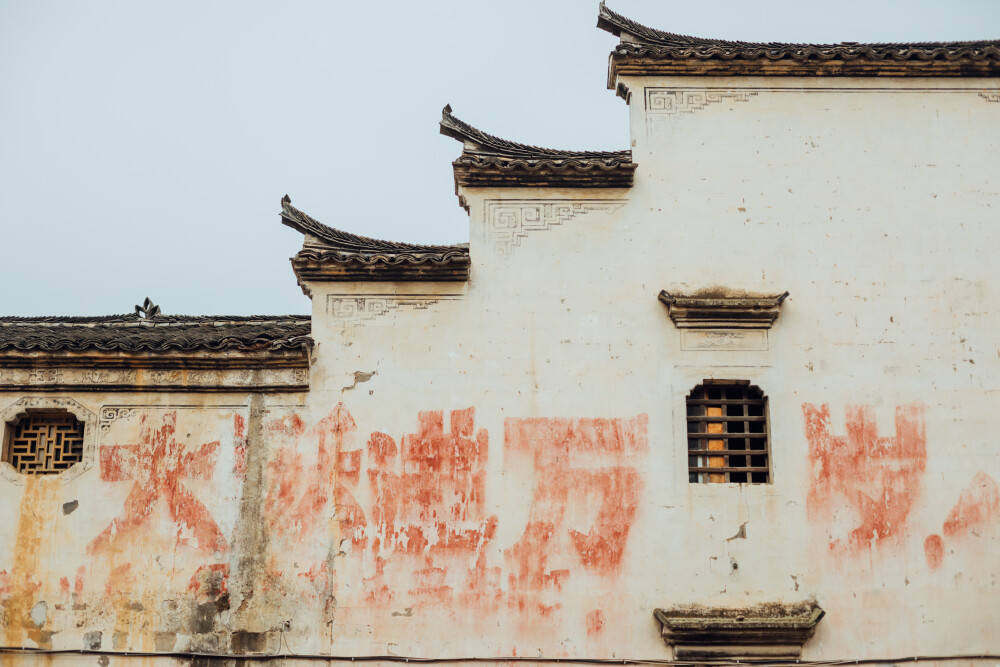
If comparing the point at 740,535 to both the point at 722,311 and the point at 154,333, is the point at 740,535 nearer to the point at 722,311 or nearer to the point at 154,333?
the point at 722,311

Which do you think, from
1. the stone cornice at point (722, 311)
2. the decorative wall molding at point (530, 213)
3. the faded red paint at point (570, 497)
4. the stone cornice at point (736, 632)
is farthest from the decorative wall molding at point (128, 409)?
the stone cornice at point (736, 632)

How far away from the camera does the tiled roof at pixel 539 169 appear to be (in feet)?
45.2

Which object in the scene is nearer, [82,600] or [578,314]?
[82,600]

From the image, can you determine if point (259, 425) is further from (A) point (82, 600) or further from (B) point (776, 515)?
(B) point (776, 515)

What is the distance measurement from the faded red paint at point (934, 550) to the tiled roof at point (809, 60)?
17.5ft

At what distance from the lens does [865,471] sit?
13.0 metres

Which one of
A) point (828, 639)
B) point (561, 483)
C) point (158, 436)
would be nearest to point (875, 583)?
point (828, 639)

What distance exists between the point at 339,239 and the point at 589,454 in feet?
12.2

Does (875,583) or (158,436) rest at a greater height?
(158,436)

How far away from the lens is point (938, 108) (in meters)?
14.3

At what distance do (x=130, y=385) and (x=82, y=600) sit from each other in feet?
7.46

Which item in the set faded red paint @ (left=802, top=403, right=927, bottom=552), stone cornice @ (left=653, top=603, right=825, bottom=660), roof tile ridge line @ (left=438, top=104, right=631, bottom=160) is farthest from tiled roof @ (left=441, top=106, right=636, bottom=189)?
stone cornice @ (left=653, top=603, right=825, bottom=660)

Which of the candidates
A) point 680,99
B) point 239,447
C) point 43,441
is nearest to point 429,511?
point 239,447

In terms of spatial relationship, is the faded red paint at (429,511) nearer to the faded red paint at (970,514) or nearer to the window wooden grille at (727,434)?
the window wooden grille at (727,434)
